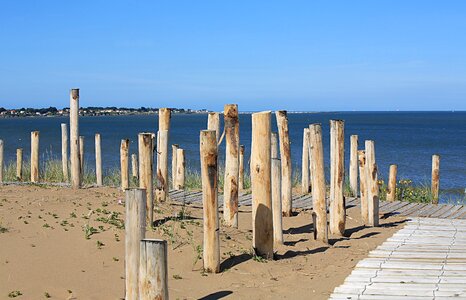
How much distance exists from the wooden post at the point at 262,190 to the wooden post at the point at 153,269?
2.80 m

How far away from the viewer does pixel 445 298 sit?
7359 millimetres

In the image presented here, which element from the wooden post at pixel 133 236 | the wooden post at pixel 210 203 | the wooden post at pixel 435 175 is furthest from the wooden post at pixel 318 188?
the wooden post at pixel 435 175

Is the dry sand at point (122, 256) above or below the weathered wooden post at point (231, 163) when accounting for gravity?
below

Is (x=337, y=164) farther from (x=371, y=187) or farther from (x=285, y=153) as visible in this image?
(x=285, y=153)

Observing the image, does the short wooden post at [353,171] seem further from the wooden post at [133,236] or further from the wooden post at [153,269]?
the wooden post at [153,269]

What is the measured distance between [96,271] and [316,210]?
3600 millimetres

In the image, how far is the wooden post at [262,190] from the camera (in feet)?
29.7

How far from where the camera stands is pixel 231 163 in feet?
35.0

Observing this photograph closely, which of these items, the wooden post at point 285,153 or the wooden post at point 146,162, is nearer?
the wooden post at point 146,162

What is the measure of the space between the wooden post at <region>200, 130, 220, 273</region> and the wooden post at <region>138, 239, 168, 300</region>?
79.2 inches

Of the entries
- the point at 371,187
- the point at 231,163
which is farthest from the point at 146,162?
the point at 371,187

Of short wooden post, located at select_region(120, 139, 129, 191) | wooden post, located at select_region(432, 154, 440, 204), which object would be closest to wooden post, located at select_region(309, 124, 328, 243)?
short wooden post, located at select_region(120, 139, 129, 191)

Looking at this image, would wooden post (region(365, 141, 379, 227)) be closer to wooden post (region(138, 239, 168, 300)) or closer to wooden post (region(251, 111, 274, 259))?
wooden post (region(251, 111, 274, 259))

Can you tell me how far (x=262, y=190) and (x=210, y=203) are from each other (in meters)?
0.86
